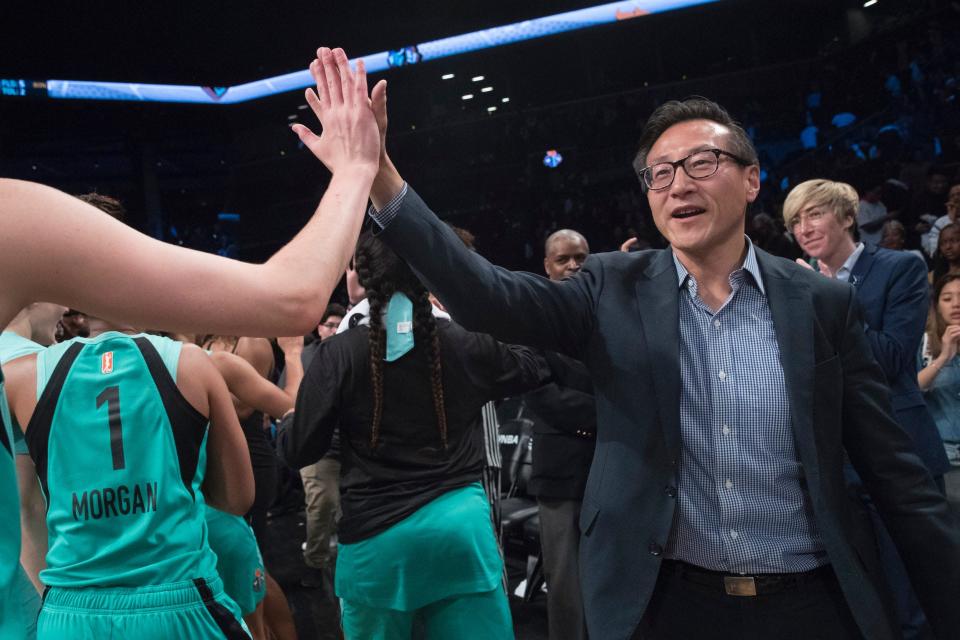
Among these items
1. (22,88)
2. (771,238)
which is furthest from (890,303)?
(22,88)

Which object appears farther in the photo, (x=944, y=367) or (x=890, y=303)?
(x=944, y=367)

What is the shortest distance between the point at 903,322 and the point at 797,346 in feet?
5.09

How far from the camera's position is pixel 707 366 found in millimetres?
1774

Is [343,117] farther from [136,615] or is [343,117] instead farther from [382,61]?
[382,61]

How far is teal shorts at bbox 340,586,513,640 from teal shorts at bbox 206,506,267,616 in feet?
2.10

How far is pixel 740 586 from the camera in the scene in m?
1.68

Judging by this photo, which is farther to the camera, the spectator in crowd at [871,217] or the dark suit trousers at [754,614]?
the spectator in crowd at [871,217]

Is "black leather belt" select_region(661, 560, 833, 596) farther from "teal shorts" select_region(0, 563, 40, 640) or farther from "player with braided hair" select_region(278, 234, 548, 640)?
"teal shorts" select_region(0, 563, 40, 640)

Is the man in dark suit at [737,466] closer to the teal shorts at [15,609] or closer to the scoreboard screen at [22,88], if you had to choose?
the teal shorts at [15,609]

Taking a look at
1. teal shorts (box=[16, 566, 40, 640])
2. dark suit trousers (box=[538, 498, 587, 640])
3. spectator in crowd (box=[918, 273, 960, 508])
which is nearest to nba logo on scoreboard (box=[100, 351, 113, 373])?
teal shorts (box=[16, 566, 40, 640])

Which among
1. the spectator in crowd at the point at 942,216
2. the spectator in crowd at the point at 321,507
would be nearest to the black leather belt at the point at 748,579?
the spectator in crowd at the point at 321,507

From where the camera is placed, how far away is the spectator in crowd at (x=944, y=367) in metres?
3.76

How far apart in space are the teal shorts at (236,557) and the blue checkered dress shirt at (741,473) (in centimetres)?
178

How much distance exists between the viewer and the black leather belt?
168cm
